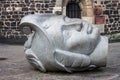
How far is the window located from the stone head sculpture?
9.22 metres

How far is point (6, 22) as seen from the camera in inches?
665

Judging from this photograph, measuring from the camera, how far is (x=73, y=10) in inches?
682

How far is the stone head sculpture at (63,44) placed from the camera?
299 inches

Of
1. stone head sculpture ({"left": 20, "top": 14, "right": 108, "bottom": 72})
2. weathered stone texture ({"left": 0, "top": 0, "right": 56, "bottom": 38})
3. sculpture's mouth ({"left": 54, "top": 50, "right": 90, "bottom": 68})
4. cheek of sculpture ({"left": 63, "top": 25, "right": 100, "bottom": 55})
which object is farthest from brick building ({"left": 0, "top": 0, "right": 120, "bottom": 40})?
sculpture's mouth ({"left": 54, "top": 50, "right": 90, "bottom": 68})

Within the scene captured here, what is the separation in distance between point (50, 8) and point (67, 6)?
2.92 feet

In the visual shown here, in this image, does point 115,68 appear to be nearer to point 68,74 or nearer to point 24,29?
point 68,74

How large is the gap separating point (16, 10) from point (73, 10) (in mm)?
2582

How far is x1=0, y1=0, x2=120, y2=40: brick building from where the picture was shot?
16734mm

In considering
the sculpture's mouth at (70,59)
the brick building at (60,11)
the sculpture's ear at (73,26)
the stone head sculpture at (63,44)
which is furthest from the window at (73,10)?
the sculpture's mouth at (70,59)

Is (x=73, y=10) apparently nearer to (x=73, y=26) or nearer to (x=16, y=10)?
(x=16, y=10)

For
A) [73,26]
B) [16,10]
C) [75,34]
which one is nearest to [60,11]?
[16,10]

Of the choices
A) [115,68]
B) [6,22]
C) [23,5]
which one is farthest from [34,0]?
[115,68]

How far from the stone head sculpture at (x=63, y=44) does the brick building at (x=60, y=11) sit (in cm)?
860

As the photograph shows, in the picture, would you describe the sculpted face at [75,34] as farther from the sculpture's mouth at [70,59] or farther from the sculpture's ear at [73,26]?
the sculpture's mouth at [70,59]
